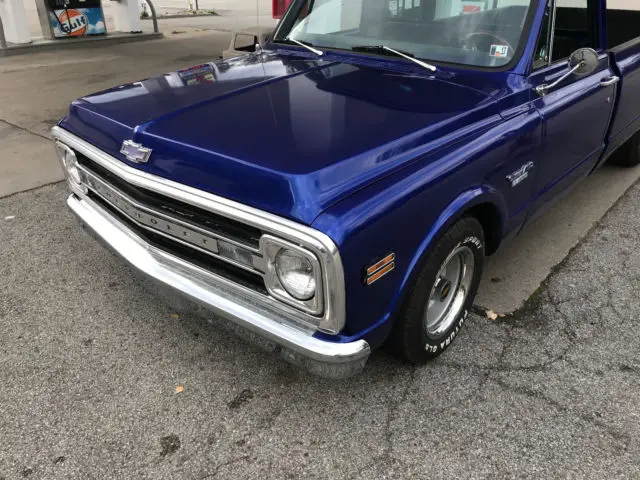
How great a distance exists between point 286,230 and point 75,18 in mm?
11985

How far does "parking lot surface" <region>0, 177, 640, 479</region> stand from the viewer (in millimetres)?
2186

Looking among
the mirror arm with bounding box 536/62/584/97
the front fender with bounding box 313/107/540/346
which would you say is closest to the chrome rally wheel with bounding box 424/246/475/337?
the front fender with bounding box 313/107/540/346

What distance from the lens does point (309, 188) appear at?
6.09 ft

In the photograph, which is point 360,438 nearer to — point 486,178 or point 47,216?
point 486,178

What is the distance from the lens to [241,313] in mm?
2119

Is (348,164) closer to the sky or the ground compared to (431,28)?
closer to the ground

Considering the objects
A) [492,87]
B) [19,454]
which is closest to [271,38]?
[492,87]

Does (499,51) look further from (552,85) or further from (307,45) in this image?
(307,45)

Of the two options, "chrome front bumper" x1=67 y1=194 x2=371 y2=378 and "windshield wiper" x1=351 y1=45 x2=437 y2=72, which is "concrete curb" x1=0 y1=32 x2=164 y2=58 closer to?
"windshield wiper" x1=351 y1=45 x2=437 y2=72

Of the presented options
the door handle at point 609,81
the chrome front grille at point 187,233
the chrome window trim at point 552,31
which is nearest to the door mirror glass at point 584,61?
the chrome window trim at point 552,31

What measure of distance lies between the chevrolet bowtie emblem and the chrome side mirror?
1940 millimetres

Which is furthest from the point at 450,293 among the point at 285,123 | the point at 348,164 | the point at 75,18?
the point at 75,18

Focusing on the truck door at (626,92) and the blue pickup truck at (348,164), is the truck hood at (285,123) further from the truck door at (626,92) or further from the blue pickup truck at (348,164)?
the truck door at (626,92)

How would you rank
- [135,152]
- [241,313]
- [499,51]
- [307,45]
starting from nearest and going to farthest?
[241,313] < [135,152] < [499,51] < [307,45]
